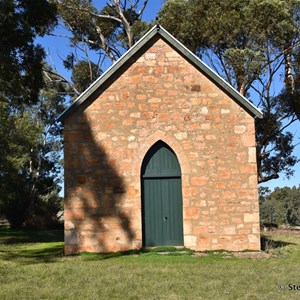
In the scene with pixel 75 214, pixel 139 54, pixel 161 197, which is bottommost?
pixel 75 214

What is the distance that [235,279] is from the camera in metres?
8.61

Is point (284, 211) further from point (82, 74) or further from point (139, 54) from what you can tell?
point (139, 54)

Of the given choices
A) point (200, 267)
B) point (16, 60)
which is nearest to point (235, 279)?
point (200, 267)

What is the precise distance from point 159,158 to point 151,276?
517cm

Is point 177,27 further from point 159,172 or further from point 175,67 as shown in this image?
point 159,172

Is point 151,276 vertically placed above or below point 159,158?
below

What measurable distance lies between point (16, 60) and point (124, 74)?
22.9 feet

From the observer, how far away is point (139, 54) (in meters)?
13.7

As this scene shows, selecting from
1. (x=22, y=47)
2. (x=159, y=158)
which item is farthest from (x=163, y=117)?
(x=22, y=47)

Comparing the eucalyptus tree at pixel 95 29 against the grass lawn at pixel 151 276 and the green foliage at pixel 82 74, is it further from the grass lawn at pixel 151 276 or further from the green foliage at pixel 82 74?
the grass lawn at pixel 151 276

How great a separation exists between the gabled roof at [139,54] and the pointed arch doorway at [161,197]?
8.54ft

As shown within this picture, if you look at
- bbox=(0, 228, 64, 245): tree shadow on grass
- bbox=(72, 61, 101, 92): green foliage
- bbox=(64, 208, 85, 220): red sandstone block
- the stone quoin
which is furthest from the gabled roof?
bbox=(72, 61, 101, 92): green foliage

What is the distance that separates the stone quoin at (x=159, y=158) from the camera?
42.6ft

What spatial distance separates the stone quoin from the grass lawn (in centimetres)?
78
